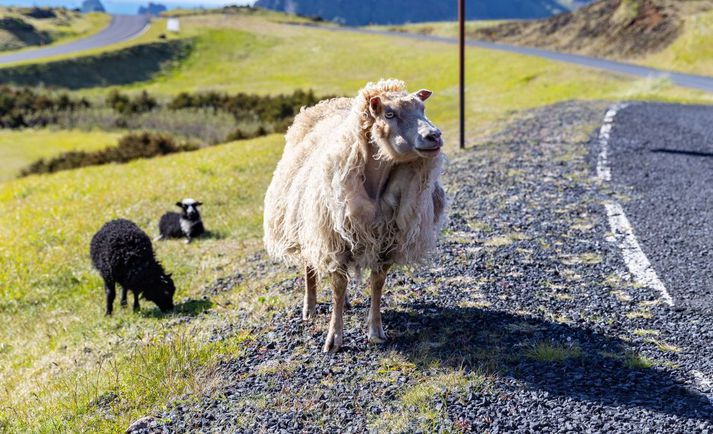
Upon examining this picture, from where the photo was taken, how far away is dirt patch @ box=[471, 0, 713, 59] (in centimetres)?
5012

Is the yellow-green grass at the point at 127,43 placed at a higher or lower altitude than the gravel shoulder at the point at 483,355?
higher

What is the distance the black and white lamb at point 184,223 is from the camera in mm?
15016

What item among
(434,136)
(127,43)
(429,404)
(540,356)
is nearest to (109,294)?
(429,404)

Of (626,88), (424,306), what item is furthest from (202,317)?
(626,88)

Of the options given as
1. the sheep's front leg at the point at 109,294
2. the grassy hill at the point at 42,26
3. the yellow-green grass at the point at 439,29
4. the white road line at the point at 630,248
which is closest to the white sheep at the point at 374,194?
the white road line at the point at 630,248

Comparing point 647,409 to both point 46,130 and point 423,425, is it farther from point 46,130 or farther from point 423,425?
point 46,130

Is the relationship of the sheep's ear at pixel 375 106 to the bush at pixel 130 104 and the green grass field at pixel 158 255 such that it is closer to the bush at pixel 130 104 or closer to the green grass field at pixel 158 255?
the green grass field at pixel 158 255

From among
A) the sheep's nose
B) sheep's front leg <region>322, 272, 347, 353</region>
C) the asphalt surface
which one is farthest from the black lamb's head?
the asphalt surface

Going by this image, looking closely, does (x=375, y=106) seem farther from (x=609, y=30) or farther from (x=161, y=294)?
(x=609, y=30)

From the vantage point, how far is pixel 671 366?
6512mm

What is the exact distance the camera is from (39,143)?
116 ft

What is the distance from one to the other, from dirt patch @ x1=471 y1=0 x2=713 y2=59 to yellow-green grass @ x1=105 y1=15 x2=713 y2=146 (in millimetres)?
9459

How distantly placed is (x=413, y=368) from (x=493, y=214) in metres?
5.44

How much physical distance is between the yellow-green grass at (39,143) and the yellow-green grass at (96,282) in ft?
24.7
